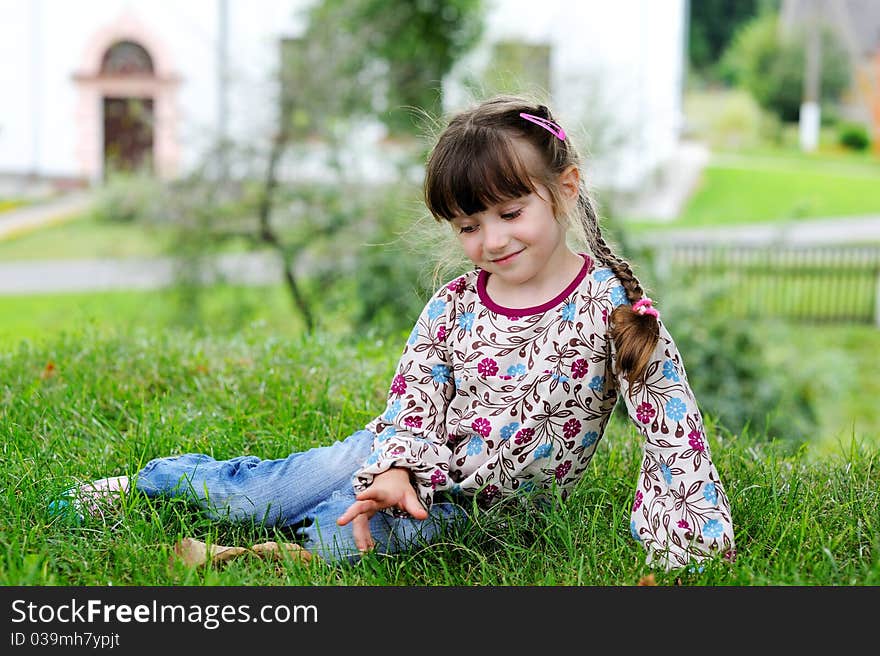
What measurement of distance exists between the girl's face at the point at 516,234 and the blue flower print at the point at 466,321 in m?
0.13

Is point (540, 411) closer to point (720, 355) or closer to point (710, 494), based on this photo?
point (710, 494)

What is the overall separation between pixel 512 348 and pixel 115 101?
1535 centimetres

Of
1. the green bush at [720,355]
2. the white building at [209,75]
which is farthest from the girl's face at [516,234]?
the white building at [209,75]

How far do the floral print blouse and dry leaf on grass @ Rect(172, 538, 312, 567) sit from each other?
0.20m

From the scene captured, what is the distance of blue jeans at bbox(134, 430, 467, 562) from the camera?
2.35m

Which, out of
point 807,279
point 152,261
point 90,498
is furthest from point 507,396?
point 807,279

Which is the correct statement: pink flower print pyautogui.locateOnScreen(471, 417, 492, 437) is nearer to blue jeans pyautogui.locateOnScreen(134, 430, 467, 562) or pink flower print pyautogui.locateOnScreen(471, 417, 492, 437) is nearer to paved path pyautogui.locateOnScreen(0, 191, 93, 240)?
blue jeans pyautogui.locateOnScreen(134, 430, 467, 562)

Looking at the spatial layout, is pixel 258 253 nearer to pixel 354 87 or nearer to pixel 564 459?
pixel 354 87

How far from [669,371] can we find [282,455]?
111cm

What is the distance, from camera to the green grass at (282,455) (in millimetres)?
2119

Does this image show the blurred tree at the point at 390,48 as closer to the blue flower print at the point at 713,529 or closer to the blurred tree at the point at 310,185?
the blurred tree at the point at 310,185

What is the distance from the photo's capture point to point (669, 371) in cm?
223

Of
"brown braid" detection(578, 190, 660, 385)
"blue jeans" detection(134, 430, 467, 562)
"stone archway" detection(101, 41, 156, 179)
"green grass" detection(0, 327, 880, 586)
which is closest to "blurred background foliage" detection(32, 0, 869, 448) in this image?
"green grass" detection(0, 327, 880, 586)
